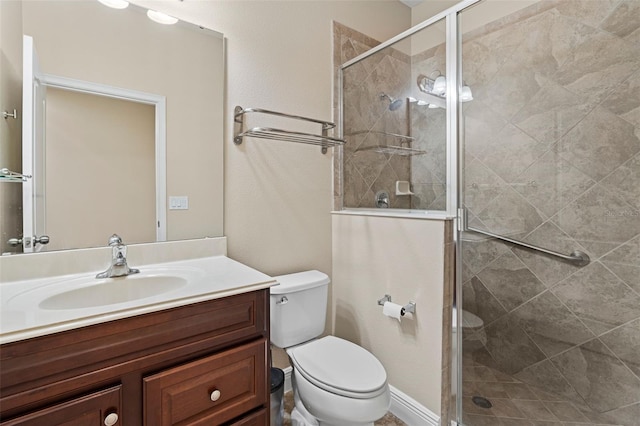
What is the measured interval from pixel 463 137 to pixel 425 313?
0.89m

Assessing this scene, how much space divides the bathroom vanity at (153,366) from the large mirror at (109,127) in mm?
381

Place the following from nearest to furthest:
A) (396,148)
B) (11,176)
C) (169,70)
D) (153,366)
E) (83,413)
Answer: (83,413) < (153,366) < (11,176) < (169,70) < (396,148)

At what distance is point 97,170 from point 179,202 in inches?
13.3

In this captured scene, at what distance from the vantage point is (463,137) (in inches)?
61.3

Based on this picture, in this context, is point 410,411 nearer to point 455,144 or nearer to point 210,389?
point 210,389

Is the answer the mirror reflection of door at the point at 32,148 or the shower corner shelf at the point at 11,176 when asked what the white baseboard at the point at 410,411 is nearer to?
the mirror reflection of door at the point at 32,148

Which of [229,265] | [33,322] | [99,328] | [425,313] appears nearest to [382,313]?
[425,313]

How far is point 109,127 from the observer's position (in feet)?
4.30

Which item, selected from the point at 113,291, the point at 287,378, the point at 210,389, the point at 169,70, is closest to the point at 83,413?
the point at 210,389

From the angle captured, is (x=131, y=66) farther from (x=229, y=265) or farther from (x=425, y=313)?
(x=425, y=313)

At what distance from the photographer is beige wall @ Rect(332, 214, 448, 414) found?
1539 millimetres

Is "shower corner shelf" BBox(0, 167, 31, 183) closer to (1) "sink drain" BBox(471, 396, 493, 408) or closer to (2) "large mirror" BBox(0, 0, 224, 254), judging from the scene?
(2) "large mirror" BBox(0, 0, 224, 254)

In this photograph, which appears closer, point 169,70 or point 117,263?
point 117,263

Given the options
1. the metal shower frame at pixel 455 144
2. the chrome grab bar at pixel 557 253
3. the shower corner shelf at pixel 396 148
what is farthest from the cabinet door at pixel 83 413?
the shower corner shelf at pixel 396 148
